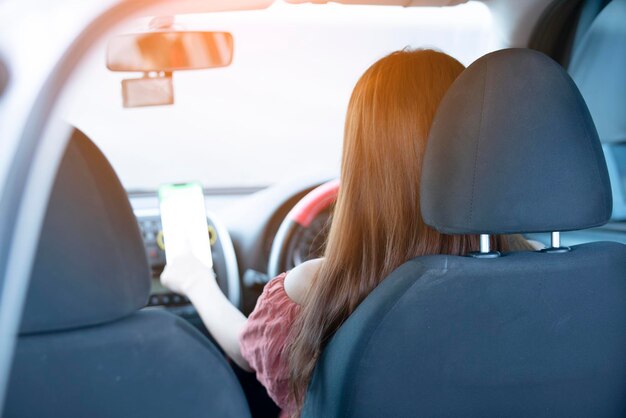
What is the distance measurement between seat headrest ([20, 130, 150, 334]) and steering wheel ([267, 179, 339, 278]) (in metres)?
1.75

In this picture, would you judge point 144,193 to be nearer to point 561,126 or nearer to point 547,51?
point 547,51

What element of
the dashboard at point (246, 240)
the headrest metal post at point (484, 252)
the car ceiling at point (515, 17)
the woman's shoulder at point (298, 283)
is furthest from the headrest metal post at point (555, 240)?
the dashboard at point (246, 240)

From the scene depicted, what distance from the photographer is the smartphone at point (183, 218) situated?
8.13ft

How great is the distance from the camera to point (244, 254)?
3117 millimetres

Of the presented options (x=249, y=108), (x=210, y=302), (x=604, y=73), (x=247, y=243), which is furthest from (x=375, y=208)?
(x=249, y=108)

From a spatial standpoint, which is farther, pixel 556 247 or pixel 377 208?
pixel 377 208

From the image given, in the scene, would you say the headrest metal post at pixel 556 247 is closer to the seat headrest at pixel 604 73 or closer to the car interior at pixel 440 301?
the car interior at pixel 440 301

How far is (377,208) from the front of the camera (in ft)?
5.23

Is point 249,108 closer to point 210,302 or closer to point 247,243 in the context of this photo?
point 247,243

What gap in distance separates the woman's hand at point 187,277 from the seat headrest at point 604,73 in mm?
1318

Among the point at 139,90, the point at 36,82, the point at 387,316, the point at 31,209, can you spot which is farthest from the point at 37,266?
the point at 139,90

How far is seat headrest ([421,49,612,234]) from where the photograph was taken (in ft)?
4.38

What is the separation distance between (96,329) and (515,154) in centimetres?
69

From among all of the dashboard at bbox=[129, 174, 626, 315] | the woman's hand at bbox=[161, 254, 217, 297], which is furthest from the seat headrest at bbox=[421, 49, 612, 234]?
the dashboard at bbox=[129, 174, 626, 315]
